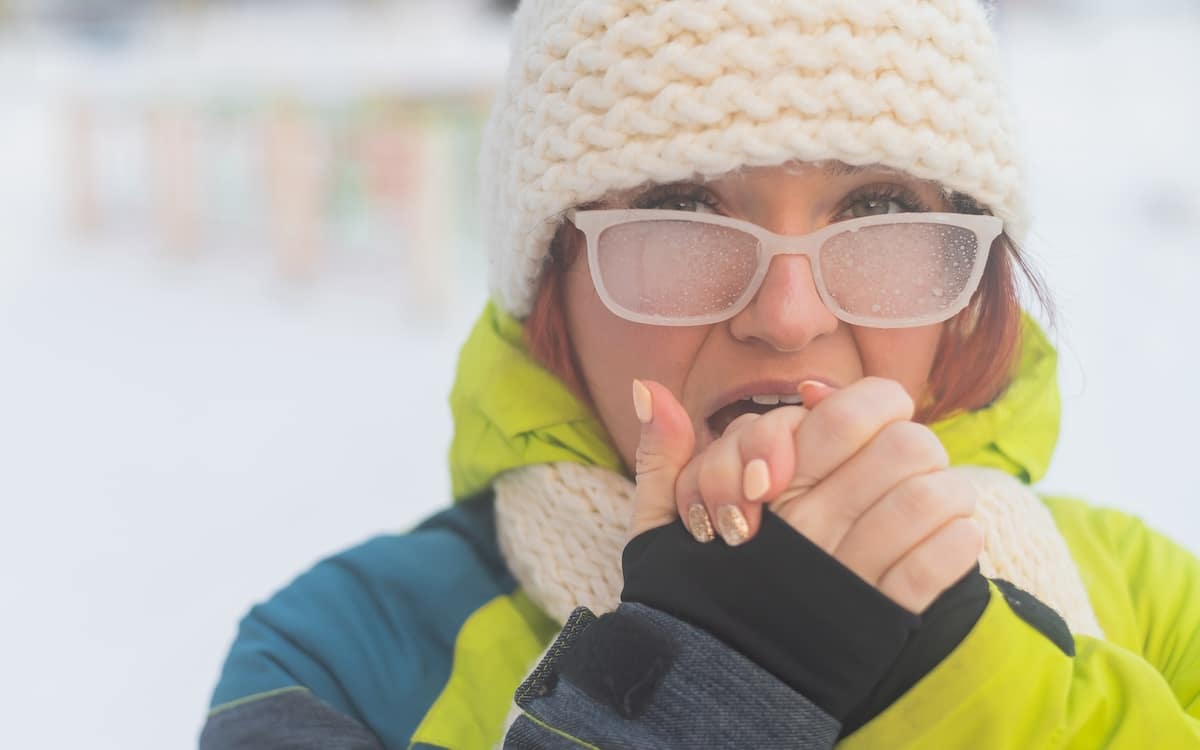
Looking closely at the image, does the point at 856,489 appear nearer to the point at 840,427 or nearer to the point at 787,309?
the point at 840,427

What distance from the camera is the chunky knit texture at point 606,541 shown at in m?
0.70

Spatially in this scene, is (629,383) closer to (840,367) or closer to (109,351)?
(840,367)

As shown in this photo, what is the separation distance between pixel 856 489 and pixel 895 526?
26 mm

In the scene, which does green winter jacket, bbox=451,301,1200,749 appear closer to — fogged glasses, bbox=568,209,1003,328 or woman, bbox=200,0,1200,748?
woman, bbox=200,0,1200,748

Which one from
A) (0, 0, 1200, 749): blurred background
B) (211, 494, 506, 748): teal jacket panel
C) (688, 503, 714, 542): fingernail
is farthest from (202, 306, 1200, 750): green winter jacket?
(688, 503, 714, 542): fingernail

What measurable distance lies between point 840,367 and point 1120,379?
188 cm

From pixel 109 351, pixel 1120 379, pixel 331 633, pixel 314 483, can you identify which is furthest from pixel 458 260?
pixel 331 633

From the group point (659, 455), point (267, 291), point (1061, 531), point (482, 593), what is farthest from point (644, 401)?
point (267, 291)

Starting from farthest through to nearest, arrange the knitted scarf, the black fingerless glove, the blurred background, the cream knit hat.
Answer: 1. the blurred background
2. the knitted scarf
3. the cream knit hat
4. the black fingerless glove

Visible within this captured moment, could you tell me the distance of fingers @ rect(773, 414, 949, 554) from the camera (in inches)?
20.2

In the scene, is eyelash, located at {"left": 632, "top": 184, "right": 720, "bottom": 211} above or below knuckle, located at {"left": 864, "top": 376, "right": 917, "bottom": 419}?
above

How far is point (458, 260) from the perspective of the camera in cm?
316

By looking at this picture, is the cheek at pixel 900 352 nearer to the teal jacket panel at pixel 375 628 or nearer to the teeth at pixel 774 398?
the teeth at pixel 774 398

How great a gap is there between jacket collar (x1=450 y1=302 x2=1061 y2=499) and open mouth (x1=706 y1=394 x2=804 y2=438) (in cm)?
12
